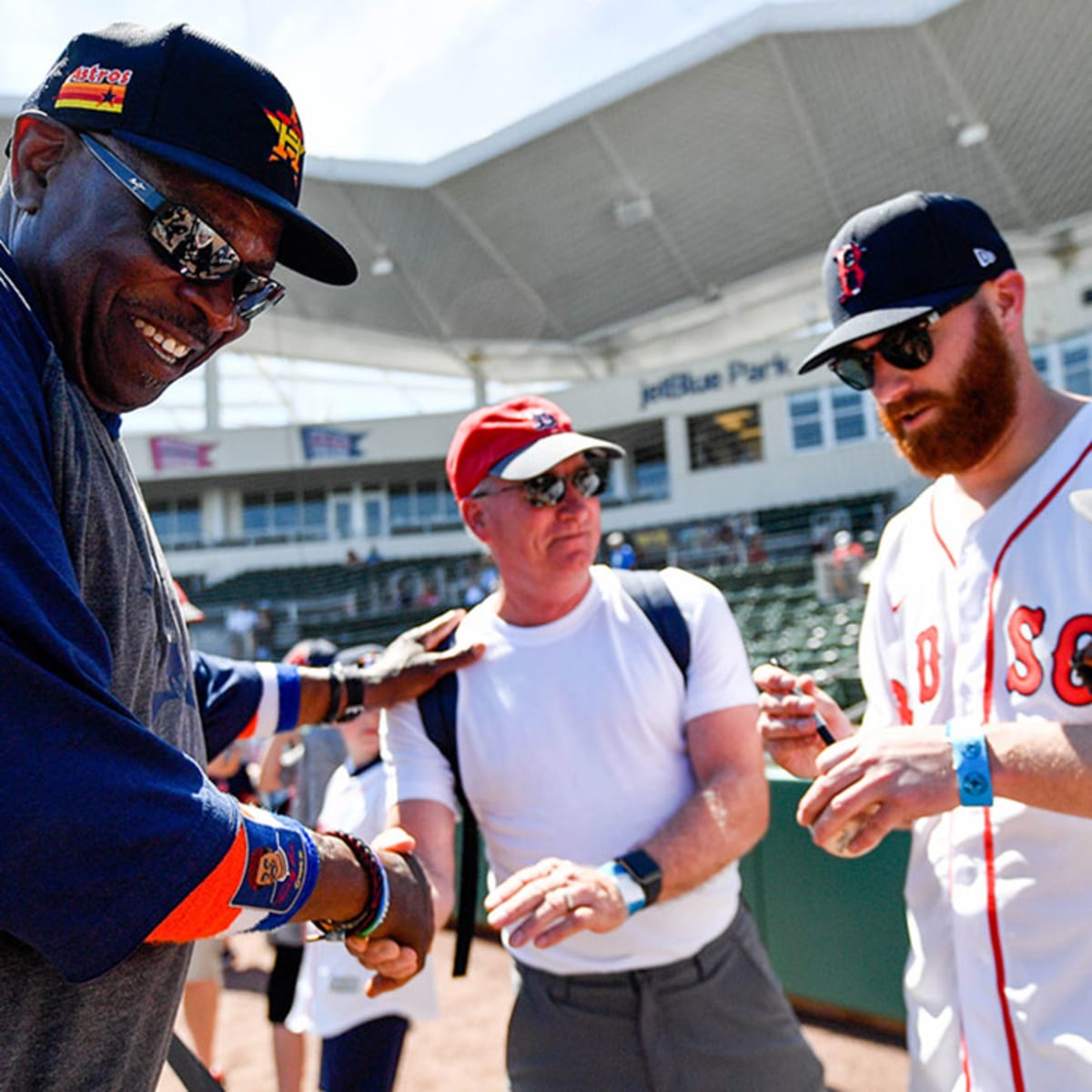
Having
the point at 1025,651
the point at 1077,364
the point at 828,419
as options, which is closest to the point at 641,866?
the point at 1025,651

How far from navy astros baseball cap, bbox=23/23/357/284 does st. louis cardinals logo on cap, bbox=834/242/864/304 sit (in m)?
1.18

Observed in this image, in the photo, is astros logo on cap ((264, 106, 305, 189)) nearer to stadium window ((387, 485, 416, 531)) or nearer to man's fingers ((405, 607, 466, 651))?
man's fingers ((405, 607, 466, 651))

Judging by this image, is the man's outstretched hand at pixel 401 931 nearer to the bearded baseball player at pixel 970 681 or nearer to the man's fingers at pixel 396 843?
the man's fingers at pixel 396 843

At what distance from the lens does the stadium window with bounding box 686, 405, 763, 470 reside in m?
24.8

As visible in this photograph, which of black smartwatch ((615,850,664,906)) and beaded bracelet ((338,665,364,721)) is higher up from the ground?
beaded bracelet ((338,665,364,721))

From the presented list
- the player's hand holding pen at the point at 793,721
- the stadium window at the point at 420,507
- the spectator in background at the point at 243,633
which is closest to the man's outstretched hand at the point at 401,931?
the player's hand holding pen at the point at 793,721

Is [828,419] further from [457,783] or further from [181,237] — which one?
[181,237]

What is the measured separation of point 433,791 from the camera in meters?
2.08

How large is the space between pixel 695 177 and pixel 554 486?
85.3 ft

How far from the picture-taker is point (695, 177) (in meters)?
25.6

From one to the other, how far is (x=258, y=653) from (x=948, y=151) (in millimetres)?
22524


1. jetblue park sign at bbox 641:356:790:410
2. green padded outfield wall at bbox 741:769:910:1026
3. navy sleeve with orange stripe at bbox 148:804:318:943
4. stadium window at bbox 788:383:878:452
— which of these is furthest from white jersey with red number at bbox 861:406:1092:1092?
jetblue park sign at bbox 641:356:790:410

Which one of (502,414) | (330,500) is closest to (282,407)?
(330,500)

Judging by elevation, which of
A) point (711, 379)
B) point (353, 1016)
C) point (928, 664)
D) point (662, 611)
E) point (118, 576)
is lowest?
point (353, 1016)
